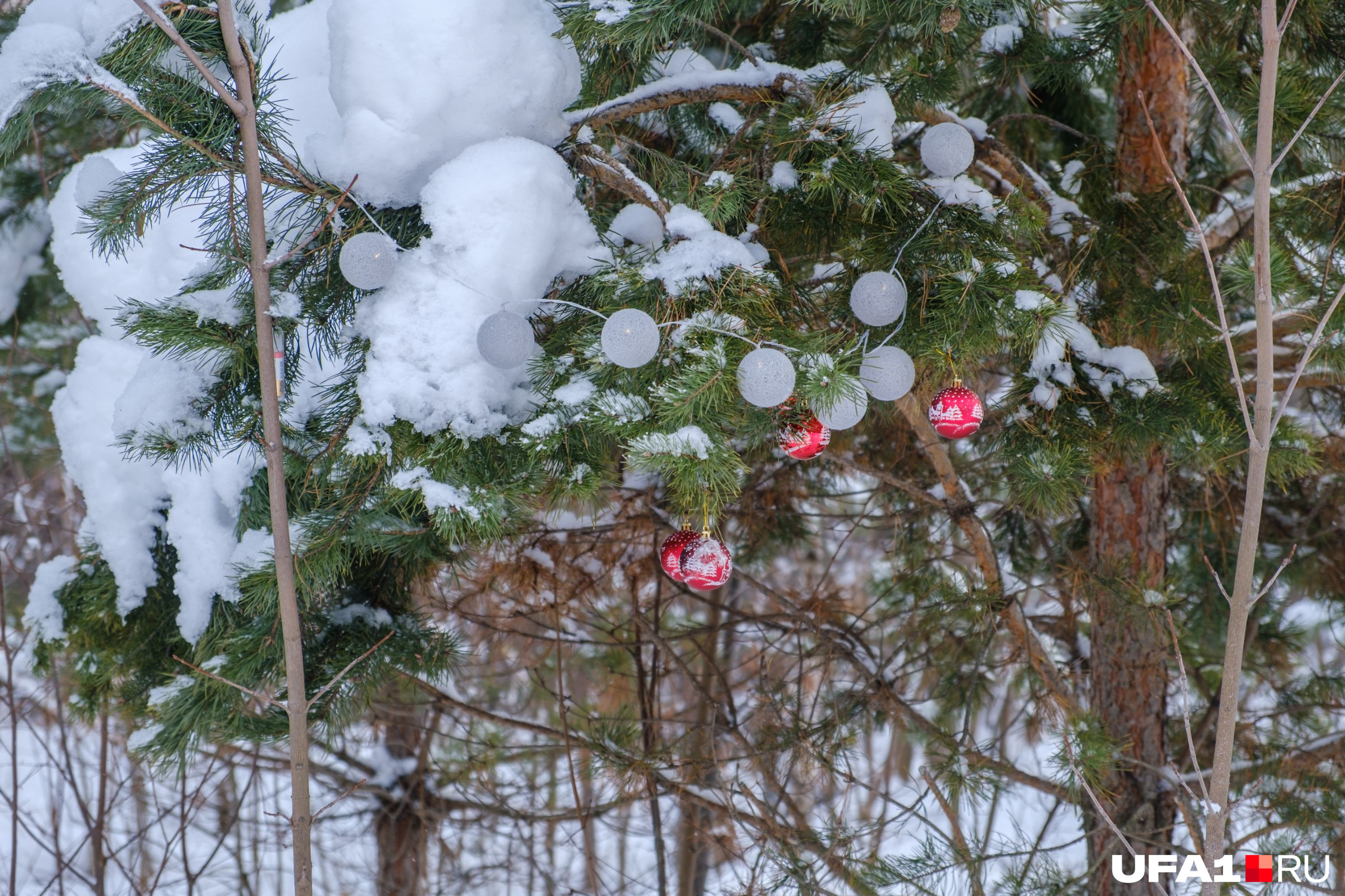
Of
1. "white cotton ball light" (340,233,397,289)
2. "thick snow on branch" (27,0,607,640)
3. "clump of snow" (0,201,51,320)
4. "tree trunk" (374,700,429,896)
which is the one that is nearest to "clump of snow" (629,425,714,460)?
"thick snow on branch" (27,0,607,640)

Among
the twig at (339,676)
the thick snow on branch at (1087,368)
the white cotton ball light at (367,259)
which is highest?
the thick snow on branch at (1087,368)

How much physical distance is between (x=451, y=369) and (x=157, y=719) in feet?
3.27

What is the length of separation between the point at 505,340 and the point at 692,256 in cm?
26

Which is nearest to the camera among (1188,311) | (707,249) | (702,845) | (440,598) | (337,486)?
(707,249)

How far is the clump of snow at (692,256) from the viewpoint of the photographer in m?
1.16

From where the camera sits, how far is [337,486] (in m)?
1.44

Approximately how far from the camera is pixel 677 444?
0.98 m

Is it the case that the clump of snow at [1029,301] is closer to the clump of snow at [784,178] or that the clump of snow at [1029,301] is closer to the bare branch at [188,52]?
the clump of snow at [784,178]

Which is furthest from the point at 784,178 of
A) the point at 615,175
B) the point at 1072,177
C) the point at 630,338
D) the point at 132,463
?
the point at 132,463

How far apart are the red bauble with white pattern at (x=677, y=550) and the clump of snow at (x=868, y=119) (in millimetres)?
611

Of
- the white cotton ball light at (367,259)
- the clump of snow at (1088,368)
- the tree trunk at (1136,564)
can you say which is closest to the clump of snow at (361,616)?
the white cotton ball light at (367,259)

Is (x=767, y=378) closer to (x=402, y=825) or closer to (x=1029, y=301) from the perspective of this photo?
(x=1029, y=301)

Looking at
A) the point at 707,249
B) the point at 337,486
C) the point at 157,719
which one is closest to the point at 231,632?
the point at 157,719

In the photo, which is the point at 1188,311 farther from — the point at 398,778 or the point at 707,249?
the point at 398,778
